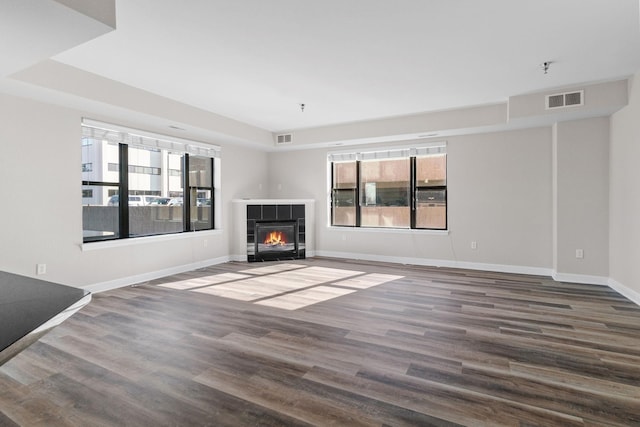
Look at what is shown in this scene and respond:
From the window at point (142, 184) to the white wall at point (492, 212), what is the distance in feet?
11.0

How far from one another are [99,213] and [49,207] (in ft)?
2.29

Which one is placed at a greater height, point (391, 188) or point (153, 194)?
point (391, 188)

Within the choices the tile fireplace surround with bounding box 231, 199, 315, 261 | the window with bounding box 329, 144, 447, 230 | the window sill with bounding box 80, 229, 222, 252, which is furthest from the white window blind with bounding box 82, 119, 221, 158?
the window with bounding box 329, 144, 447, 230

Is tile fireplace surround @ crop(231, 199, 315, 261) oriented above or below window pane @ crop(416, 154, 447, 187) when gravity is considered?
below

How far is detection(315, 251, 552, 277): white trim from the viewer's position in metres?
5.41

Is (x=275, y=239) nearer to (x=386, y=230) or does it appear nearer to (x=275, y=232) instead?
(x=275, y=232)

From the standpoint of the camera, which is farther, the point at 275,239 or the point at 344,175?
the point at 344,175

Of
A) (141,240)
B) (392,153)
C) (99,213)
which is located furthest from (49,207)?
(392,153)

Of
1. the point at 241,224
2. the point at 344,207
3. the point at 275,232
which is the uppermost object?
the point at 344,207

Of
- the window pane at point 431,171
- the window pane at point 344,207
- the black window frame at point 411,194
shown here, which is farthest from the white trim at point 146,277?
the window pane at point 431,171

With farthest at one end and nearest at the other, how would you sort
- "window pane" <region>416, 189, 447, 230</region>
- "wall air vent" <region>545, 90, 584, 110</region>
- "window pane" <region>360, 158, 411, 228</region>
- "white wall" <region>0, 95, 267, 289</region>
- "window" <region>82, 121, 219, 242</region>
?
"window pane" <region>360, 158, 411, 228</region>, "window pane" <region>416, 189, 447, 230</region>, "window" <region>82, 121, 219, 242</region>, "wall air vent" <region>545, 90, 584, 110</region>, "white wall" <region>0, 95, 267, 289</region>

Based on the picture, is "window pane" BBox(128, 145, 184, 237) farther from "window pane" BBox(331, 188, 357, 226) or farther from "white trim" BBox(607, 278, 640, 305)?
"white trim" BBox(607, 278, 640, 305)

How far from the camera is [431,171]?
6305mm

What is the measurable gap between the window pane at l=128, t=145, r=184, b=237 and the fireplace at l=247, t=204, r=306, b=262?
55.3 inches
